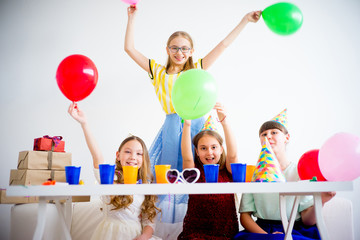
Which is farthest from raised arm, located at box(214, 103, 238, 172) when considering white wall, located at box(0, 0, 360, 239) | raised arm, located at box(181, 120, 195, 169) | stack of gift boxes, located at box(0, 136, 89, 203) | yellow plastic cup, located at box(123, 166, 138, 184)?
stack of gift boxes, located at box(0, 136, 89, 203)

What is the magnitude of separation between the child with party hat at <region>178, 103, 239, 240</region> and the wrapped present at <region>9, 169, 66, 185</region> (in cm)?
93

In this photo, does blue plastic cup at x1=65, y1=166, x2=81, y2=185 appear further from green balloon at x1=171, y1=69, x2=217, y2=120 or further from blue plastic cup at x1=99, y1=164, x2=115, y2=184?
green balloon at x1=171, y1=69, x2=217, y2=120

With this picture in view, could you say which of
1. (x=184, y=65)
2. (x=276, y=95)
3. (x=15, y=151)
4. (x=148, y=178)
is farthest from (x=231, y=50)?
(x=15, y=151)

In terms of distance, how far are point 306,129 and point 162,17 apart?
143 centimetres

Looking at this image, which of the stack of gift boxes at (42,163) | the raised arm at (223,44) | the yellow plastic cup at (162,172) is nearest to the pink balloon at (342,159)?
the yellow plastic cup at (162,172)

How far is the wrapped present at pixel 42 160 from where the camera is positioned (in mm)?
2098

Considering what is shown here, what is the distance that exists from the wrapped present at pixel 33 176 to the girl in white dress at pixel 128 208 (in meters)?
0.60

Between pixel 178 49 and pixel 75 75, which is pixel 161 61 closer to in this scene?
pixel 178 49

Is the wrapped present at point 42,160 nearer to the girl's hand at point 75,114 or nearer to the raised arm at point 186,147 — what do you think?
the girl's hand at point 75,114

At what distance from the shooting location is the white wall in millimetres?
2609

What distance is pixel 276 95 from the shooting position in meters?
2.66

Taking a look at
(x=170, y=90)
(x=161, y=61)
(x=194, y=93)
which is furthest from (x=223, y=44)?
(x=194, y=93)

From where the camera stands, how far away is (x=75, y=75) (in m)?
1.52

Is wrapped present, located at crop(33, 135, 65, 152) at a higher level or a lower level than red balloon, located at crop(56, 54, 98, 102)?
lower
